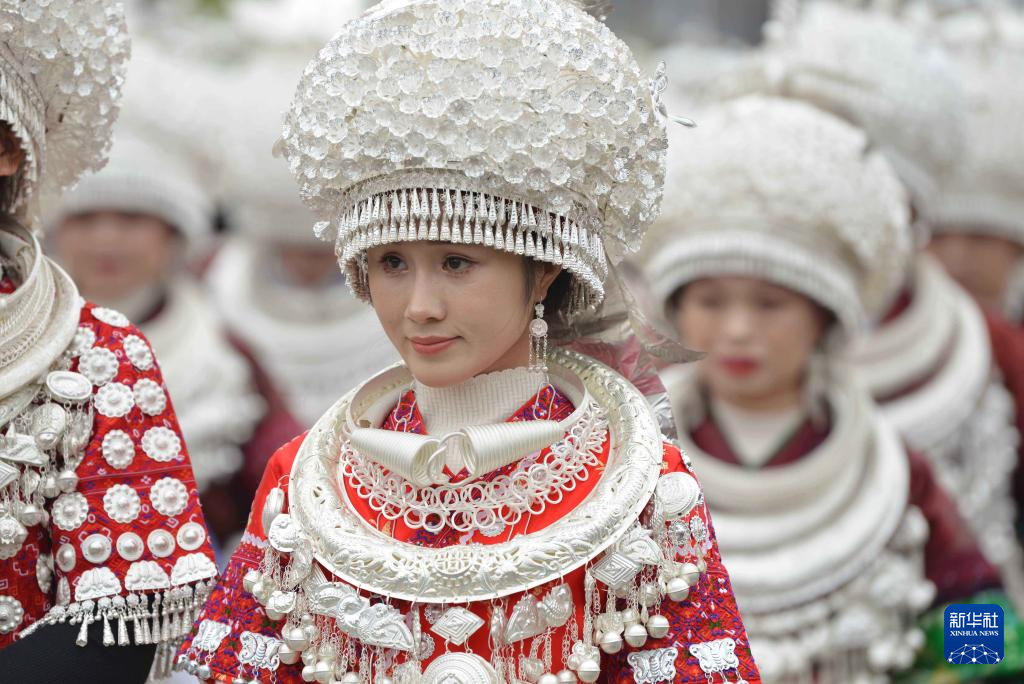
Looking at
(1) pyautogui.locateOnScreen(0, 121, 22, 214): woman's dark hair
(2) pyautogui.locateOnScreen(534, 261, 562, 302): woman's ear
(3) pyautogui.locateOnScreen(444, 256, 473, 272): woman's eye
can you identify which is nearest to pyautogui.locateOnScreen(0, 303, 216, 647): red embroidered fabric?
(1) pyautogui.locateOnScreen(0, 121, 22, 214): woman's dark hair

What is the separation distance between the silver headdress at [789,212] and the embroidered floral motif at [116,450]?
220 centimetres

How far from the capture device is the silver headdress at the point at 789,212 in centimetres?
434

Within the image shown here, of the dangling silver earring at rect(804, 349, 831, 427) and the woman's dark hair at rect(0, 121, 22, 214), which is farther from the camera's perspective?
the dangling silver earring at rect(804, 349, 831, 427)

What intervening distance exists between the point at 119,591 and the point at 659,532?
834 mm

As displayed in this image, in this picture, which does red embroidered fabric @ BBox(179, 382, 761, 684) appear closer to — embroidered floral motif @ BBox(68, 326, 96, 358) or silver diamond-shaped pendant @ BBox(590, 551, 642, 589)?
silver diamond-shaped pendant @ BBox(590, 551, 642, 589)

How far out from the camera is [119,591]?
8.23 feet

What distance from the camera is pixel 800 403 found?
450 cm

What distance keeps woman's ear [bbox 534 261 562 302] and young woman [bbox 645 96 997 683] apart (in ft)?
5.65

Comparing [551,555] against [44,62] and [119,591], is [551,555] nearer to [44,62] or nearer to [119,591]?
Answer: [119,591]

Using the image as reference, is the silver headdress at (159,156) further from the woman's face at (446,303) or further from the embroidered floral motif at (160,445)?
the woman's face at (446,303)

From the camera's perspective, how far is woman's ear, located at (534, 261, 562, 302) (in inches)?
103

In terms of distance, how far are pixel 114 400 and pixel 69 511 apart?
0.19 m

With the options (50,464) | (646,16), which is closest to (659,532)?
(50,464)

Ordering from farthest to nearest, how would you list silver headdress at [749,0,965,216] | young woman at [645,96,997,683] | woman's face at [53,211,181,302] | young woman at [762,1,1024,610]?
woman's face at [53,211,181,302] → young woman at [762,1,1024,610] → silver headdress at [749,0,965,216] → young woman at [645,96,997,683]
